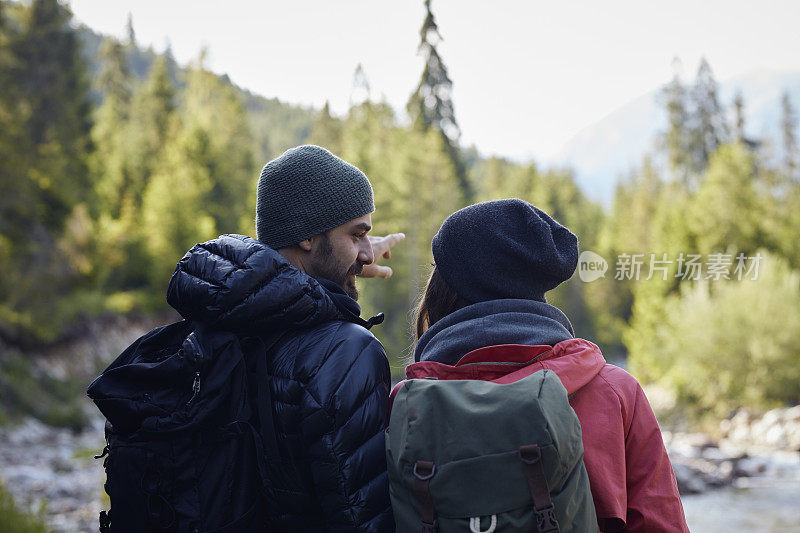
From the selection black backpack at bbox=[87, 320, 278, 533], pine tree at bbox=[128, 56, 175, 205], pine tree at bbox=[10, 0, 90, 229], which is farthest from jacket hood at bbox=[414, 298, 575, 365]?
pine tree at bbox=[128, 56, 175, 205]

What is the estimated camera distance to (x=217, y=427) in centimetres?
174

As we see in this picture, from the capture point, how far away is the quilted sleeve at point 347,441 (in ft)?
5.35

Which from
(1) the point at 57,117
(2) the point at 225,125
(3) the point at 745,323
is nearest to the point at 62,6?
(1) the point at 57,117

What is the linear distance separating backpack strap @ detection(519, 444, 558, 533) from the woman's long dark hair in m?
0.57

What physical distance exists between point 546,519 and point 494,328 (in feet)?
1.57

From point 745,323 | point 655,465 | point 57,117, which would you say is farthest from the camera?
point 57,117

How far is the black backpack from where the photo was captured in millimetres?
1699

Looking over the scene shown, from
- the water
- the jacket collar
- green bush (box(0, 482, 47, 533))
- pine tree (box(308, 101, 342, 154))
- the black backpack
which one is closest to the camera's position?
the black backpack

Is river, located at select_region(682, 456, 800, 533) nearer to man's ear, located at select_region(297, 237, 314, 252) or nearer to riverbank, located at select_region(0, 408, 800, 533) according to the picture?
riverbank, located at select_region(0, 408, 800, 533)

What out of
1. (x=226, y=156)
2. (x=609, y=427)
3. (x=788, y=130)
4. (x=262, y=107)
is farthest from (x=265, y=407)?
(x=262, y=107)

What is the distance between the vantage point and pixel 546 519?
1383mm

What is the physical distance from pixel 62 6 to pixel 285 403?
28.2 m

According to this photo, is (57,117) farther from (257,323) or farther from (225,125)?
(257,323)

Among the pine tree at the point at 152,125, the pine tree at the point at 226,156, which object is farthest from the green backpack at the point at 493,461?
the pine tree at the point at 152,125
